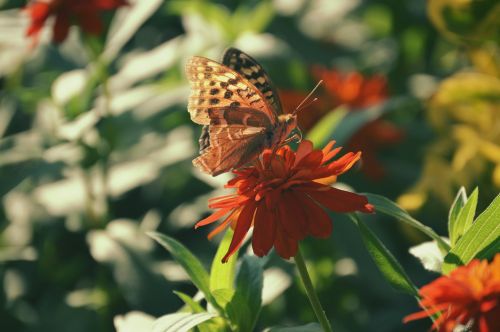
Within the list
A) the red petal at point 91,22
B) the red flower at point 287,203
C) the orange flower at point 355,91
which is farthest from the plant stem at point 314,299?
the orange flower at point 355,91

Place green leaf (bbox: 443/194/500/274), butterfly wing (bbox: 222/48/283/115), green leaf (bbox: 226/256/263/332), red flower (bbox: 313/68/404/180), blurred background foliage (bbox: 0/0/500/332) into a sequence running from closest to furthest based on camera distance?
green leaf (bbox: 443/194/500/274) → green leaf (bbox: 226/256/263/332) → butterfly wing (bbox: 222/48/283/115) → blurred background foliage (bbox: 0/0/500/332) → red flower (bbox: 313/68/404/180)

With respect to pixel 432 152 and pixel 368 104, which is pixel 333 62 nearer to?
pixel 368 104

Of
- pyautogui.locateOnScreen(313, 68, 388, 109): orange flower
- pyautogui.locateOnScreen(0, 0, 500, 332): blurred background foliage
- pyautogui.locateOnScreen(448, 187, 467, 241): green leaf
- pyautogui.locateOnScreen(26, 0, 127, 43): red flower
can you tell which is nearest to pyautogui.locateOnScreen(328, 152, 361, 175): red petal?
pyautogui.locateOnScreen(448, 187, 467, 241): green leaf

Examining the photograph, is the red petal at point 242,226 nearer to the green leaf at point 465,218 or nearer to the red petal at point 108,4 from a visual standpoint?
the green leaf at point 465,218

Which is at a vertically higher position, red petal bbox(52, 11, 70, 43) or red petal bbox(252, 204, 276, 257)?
red petal bbox(252, 204, 276, 257)

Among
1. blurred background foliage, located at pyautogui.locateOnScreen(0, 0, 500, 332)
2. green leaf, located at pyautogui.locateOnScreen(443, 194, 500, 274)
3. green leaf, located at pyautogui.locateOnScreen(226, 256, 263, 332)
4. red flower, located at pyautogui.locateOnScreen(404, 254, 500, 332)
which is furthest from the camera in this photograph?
blurred background foliage, located at pyautogui.locateOnScreen(0, 0, 500, 332)

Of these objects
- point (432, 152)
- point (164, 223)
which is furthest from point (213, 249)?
point (432, 152)

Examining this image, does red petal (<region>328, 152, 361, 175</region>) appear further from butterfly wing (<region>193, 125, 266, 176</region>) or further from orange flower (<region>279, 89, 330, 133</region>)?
orange flower (<region>279, 89, 330, 133</region>)

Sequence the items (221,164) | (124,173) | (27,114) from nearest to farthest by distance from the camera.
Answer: (221,164)
(124,173)
(27,114)
